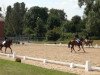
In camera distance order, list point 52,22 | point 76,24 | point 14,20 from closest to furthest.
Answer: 1. point 76,24
2. point 52,22
3. point 14,20

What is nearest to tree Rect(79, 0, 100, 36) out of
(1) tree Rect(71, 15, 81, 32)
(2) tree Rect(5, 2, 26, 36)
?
(1) tree Rect(71, 15, 81, 32)

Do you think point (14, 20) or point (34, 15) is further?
point (34, 15)

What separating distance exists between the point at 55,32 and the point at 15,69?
62.3 meters

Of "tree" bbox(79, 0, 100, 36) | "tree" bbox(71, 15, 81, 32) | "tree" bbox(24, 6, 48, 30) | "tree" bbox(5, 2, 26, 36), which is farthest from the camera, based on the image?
"tree" bbox(24, 6, 48, 30)

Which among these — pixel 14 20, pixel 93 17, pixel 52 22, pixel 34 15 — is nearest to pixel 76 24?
pixel 52 22

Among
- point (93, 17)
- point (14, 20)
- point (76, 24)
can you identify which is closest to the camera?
point (93, 17)

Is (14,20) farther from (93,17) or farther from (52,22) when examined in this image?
(93,17)

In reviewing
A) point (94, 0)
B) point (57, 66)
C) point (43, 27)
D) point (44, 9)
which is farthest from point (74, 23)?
point (57, 66)

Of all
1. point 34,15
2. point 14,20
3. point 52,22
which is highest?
point 34,15

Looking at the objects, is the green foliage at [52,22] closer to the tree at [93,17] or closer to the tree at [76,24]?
the tree at [76,24]

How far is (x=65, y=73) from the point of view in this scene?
58.6 feet

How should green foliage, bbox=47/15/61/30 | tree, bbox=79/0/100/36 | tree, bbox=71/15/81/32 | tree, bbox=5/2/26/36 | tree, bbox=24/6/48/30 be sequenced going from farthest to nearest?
Answer: tree, bbox=24/6/48/30, tree, bbox=5/2/26/36, green foliage, bbox=47/15/61/30, tree, bbox=71/15/81/32, tree, bbox=79/0/100/36

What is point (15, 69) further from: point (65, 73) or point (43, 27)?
point (43, 27)

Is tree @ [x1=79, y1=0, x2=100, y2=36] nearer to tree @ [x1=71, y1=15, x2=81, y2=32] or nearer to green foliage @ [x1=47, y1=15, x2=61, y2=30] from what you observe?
tree @ [x1=71, y1=15, x2=81, y2=32]
